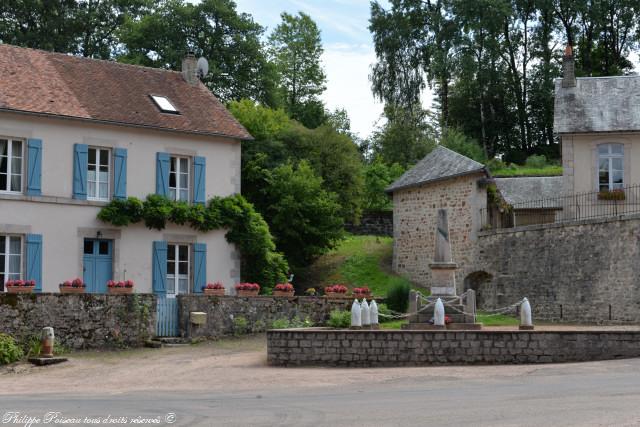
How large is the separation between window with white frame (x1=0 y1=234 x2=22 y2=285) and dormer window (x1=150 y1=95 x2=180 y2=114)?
5768mm

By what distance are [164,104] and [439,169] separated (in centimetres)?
913

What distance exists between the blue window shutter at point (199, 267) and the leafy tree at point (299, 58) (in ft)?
84.9

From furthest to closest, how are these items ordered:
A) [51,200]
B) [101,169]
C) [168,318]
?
1. [101,169]
2. [51,200]
3. [168,318]

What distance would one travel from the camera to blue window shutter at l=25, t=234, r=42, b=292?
917 inches

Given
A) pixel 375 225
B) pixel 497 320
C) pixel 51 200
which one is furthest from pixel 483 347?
pixel 375 225

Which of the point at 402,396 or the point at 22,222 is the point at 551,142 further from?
the point at 402,396

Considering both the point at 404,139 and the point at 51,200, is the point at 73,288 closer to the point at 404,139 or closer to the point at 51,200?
the point at 51,200

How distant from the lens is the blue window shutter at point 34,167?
23655 millimetres

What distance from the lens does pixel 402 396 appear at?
43.2ft

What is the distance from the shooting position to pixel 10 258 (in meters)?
23.3

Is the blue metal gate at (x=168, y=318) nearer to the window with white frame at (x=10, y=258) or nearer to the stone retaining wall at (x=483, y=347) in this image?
the window with white frame at (x=10, y=258)

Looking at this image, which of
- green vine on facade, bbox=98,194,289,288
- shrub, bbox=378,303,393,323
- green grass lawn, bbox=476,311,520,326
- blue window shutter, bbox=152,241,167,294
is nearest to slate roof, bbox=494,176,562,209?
green grass lawn, bbox=476,311,520,326

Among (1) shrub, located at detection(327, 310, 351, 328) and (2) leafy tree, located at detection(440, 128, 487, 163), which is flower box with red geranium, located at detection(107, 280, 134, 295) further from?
(2) leafy tree, located at detection(440, 128, 487, 163)

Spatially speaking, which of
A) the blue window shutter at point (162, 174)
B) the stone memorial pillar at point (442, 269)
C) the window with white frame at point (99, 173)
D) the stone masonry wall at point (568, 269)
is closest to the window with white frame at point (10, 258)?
the window with white frame at point (99, 173)
